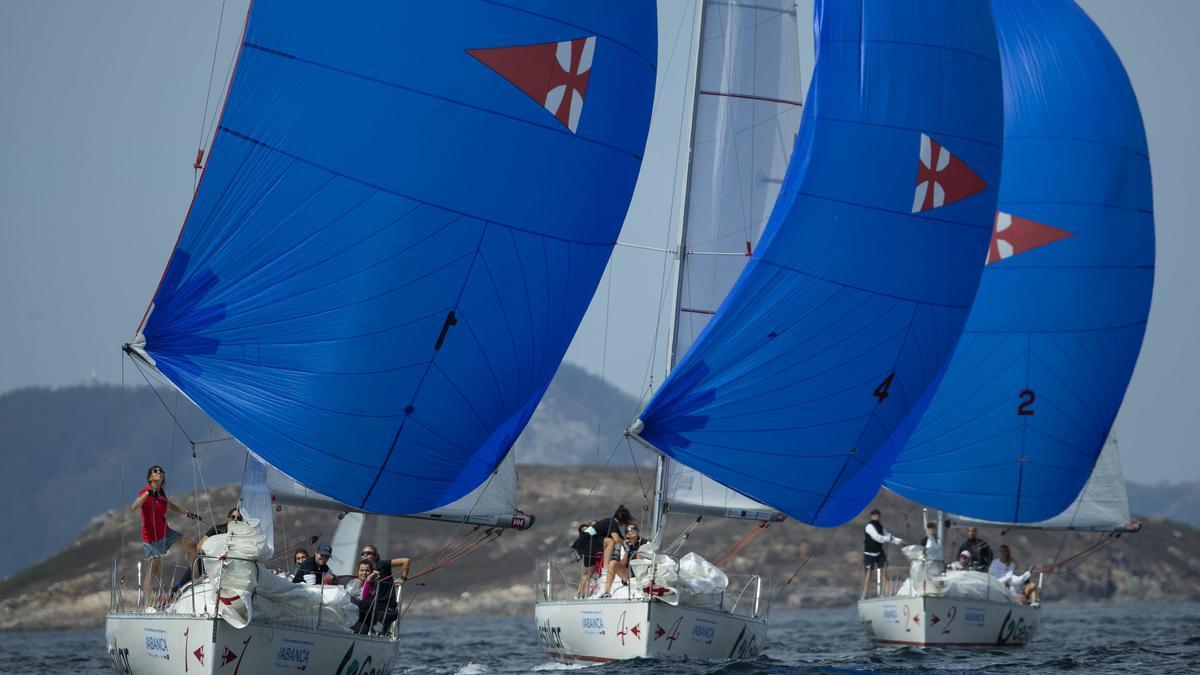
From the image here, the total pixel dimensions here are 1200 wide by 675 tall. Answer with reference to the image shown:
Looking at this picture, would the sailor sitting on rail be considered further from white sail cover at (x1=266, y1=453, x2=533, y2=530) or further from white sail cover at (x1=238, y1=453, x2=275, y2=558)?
white sail cover at (x1=238, y1=453, x2=275, y2=558)

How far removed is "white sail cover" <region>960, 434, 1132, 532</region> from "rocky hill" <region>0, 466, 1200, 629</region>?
27446mm

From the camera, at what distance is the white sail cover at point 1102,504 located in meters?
32.2

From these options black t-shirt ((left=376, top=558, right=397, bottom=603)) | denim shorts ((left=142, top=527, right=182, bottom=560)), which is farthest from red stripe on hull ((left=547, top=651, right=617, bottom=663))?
denim shorts ((left=142, top=527, right=182, bottom=560))


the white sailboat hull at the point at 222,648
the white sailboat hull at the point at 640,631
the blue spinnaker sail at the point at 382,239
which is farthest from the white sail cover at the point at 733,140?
the white sailboat hull at the point at 222,648

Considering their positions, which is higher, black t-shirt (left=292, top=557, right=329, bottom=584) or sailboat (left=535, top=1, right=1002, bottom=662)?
sailboat (left=535, top=1, right=1002, bottom=662)

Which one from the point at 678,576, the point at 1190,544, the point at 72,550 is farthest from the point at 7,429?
the point at 678,576

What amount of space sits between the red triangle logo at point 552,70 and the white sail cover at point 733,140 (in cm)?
526

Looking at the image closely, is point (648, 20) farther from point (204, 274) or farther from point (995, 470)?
point (995, 470)

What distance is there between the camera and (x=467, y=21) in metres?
19.0

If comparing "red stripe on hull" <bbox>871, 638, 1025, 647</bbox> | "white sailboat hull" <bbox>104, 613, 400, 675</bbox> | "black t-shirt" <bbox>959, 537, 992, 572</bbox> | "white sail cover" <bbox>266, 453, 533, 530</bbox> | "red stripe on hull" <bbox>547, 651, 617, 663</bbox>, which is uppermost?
"white sail cover" <bbox>266, 453, 533, 530</bbox>

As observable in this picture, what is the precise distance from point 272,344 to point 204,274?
102 centimetres

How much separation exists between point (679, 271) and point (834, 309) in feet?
10.7

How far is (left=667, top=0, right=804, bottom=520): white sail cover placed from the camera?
25.0 m

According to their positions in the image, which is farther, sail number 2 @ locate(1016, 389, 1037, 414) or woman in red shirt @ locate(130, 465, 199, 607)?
sail number 2 @ locate(1016, 389, 1037, 414)
